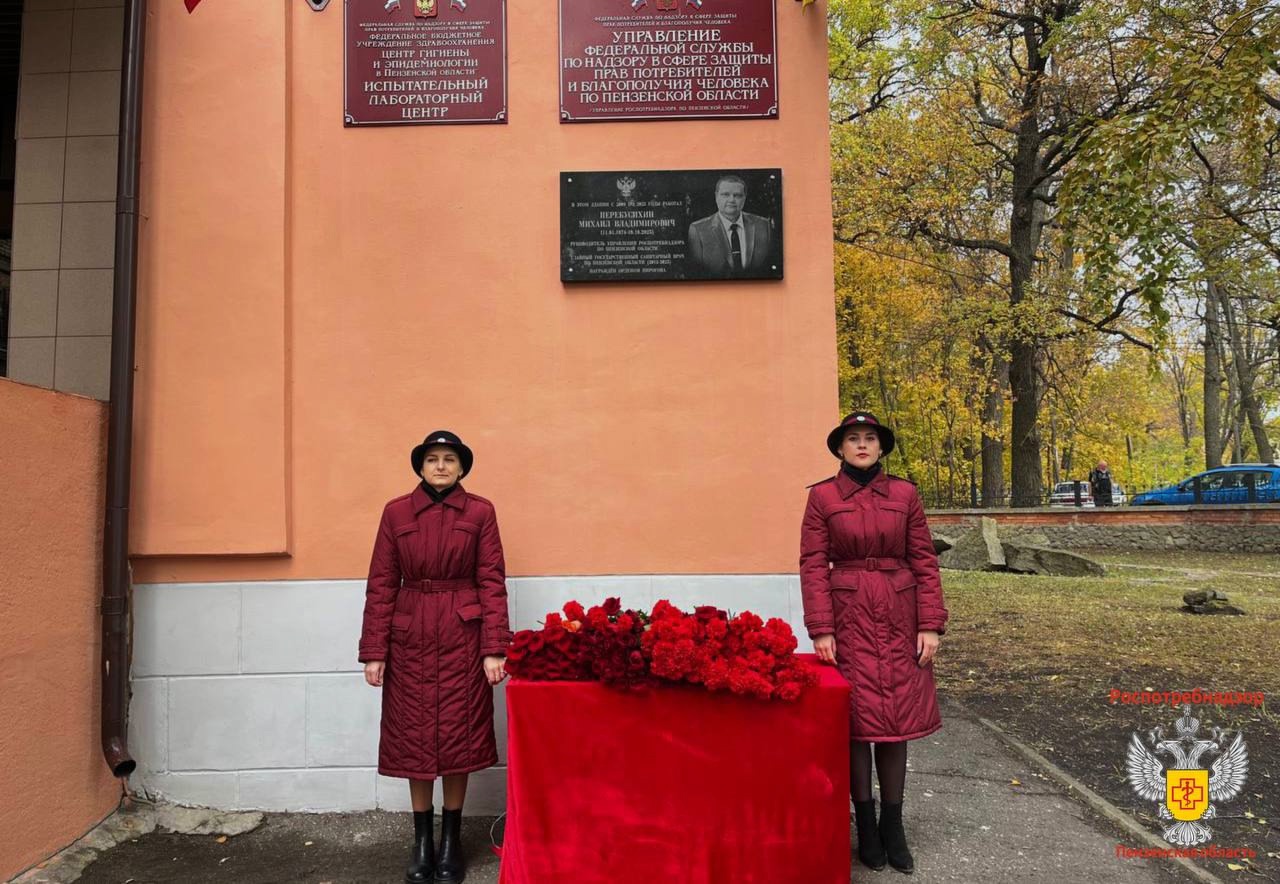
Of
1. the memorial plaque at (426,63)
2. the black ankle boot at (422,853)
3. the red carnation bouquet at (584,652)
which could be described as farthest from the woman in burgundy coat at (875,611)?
the memorial plaque at (426,63)

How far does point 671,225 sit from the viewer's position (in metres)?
4.24

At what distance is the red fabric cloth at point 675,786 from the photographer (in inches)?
119

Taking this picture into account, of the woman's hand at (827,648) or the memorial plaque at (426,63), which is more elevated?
the memorial plaque at (426,63)

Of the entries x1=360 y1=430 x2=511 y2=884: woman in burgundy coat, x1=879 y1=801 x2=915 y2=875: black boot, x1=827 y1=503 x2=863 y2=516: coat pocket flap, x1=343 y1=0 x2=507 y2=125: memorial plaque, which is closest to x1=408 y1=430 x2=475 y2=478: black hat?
x1=360 y1=430 x2=511 y2=884: woman in burgundy coat

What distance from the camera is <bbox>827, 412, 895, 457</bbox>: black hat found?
11.8 ft

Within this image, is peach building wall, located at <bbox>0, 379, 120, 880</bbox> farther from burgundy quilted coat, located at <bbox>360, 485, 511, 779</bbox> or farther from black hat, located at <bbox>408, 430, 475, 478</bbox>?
black hat, located at <bbox>408, 430, 475, 478</bbox>

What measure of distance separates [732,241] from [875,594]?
1.89 metres

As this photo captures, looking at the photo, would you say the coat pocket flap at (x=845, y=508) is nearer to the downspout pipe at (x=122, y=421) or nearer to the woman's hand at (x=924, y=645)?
the woman's hand at (x=924, y=645)

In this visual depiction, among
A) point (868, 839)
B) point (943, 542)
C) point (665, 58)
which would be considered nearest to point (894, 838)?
point (868, 839)

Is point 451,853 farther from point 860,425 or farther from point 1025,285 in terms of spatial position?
point 1025,285

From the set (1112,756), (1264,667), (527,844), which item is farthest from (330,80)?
(1264,667)

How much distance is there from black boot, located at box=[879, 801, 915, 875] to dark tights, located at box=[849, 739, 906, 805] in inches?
1.6

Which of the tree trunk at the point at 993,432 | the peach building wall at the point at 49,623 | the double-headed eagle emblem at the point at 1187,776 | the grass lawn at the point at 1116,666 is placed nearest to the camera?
the peach building wall at the point at 49,623

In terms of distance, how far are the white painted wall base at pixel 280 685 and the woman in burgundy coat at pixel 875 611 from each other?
59 cm
